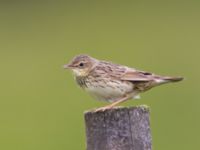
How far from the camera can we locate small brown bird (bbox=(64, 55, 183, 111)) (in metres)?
9.14

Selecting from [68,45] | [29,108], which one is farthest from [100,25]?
[29,108]

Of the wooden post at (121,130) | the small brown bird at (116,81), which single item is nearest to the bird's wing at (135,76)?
the small brown bird at (116,81)

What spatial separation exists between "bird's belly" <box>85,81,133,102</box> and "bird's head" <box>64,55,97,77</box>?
1.16 ft

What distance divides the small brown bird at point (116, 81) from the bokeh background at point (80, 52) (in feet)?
14.9

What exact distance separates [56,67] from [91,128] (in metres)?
10.6

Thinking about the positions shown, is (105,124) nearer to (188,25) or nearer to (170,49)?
(170,49)

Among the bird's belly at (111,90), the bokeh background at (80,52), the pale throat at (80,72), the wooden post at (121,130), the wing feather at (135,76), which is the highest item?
the bokeh background at (80,52)

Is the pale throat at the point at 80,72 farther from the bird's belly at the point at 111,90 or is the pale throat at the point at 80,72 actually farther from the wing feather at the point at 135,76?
the wing feather at the point at 135,76

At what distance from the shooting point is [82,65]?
9664 mm

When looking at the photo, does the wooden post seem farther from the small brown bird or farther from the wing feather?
the wing feather

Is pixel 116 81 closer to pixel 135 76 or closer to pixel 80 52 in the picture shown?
pixel 135 76

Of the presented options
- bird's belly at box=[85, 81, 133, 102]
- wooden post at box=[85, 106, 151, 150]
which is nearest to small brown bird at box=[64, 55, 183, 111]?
bird's belly at box=[85, 81, 133, 102]

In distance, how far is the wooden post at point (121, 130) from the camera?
7758 mm

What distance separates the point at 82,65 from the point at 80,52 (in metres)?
9.09
